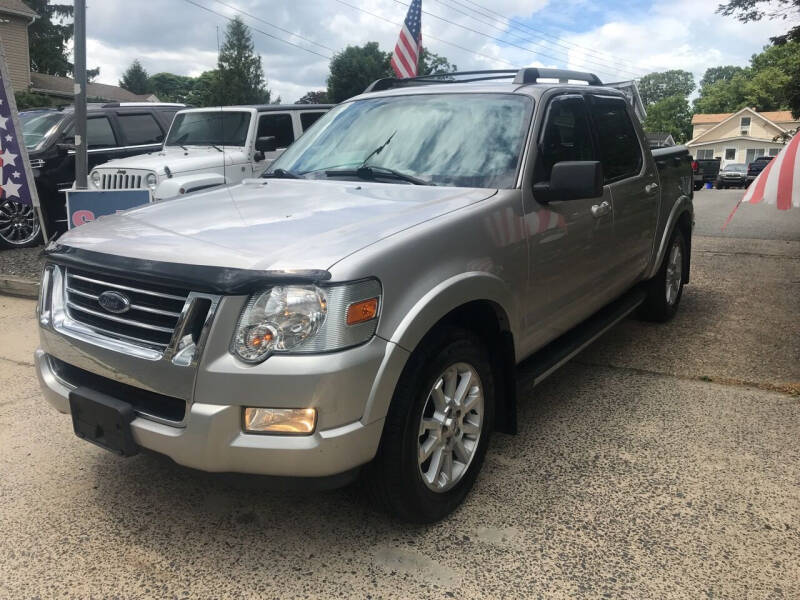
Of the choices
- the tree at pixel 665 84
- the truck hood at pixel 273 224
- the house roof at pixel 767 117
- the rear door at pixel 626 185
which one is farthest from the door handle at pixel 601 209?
the tree at pixel 665 84

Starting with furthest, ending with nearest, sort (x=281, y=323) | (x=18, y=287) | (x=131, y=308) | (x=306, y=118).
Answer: (x=306, y=118), (x=18, y=287), (x=131, y=308), (x=281, y=323)

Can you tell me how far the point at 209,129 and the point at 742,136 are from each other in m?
85.0

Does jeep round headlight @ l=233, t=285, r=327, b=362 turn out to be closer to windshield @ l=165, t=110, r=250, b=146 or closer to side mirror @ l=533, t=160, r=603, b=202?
side mirror @ l=533, t=160, r=603, b=202

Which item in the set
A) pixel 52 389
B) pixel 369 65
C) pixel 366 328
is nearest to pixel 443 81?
pixel 366 328

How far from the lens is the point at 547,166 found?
3.56 metres

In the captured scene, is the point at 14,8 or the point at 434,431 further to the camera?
the point at 14,8

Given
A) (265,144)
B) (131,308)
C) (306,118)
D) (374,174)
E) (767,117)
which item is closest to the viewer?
(131,308)

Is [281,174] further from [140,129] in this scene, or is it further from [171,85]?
[171,85]

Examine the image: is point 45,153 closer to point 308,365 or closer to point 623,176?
point 623,176

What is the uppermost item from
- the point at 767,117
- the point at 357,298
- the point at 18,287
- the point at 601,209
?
the point at 767,117

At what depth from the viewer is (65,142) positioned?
9867 millimetres

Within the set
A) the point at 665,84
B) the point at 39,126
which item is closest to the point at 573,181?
the point at 39,126

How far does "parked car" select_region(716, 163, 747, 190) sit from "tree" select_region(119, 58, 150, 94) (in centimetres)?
9077

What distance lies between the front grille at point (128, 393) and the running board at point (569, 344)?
5.22 feet
